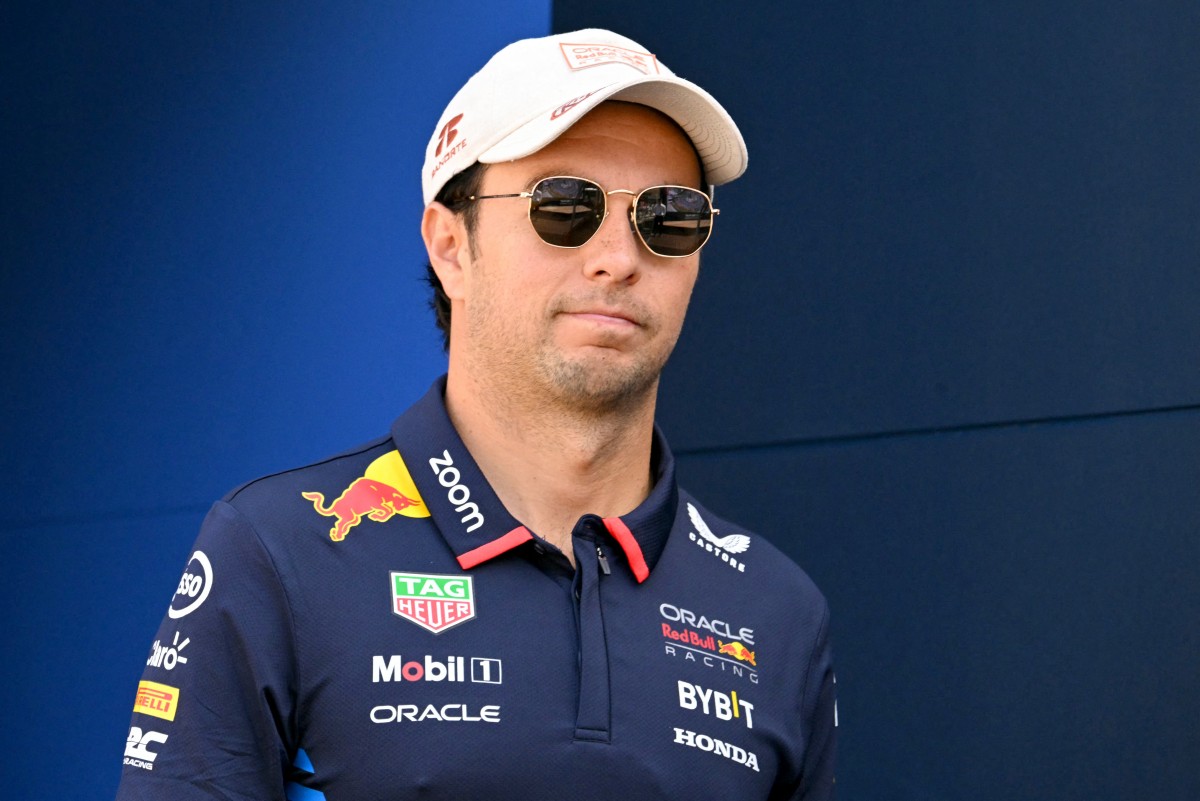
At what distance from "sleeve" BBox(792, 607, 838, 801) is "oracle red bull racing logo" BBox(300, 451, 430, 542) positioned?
2.06ft

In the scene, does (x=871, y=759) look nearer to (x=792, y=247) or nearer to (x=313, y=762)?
(x=792, y=247)

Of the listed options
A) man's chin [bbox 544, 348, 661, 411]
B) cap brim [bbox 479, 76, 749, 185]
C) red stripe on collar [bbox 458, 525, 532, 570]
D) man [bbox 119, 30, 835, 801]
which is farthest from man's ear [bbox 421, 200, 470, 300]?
red stripe on collar [bbox 458, 525, 532, 570]

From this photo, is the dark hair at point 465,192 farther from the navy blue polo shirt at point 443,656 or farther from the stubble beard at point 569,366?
the navy blue polo shirt at point 443,656

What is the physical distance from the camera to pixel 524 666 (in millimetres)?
1814

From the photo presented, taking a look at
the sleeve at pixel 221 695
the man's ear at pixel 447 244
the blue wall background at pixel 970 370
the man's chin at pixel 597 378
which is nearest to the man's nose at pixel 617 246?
the man's chin at pixel 597 378

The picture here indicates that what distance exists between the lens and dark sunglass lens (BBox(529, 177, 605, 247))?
1934 millimetres

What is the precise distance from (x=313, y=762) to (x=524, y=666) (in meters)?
0.28

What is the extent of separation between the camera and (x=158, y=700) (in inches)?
68.3

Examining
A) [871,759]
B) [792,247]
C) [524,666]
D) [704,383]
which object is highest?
[792,247]

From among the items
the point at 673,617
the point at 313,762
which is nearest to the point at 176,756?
the point at 313,762

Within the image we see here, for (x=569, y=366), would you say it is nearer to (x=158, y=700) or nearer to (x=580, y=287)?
(x=580, y=287)

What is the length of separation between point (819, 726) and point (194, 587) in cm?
93

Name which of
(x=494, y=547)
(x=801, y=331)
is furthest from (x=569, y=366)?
(x=801, y=331)

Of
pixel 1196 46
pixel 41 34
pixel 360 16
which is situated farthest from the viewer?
pixel 1196 46
